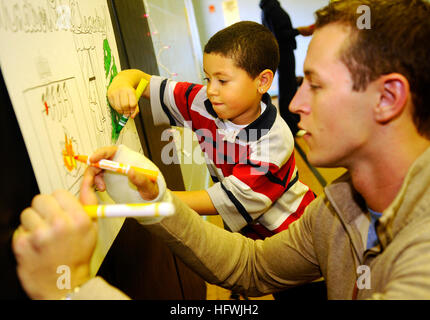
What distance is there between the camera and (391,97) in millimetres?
622

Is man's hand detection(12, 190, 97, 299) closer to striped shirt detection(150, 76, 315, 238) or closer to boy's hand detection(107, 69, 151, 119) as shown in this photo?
boy's hand detection(107, 69, 151, 119)

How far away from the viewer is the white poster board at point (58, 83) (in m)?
0.50

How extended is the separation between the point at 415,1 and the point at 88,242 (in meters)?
0.72

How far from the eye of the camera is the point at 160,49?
194 centimetres

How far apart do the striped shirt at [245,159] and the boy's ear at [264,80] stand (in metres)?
0.03

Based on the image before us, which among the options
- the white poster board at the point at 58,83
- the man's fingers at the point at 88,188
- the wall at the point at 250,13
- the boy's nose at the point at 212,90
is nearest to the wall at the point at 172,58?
the boy's nose at the point at 212,90

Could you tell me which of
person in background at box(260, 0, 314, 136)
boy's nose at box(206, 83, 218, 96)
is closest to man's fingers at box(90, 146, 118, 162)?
boy's nose at box(206, 83, 218, 96)

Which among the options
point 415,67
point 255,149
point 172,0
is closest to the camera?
point 415,67

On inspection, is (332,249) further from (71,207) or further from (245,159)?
(71,207)

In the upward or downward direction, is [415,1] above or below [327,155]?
above

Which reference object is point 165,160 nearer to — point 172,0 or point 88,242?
point 88,242

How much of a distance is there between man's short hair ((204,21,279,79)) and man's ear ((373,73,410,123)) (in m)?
0.57

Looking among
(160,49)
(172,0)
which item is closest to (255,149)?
(160,49)

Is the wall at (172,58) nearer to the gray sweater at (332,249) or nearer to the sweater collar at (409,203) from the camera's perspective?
the gray sweater at (332,249)
